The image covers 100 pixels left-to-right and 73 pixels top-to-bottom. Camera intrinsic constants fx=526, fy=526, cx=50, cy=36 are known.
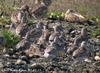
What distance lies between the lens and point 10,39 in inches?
404

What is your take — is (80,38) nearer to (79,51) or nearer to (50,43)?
(50,43)

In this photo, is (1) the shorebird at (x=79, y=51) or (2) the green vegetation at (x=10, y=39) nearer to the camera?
(1) the shorebird at (x=79, y=51)

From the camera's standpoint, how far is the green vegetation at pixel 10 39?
33.3 ft

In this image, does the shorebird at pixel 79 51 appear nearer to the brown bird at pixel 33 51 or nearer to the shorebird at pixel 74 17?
the brown bird at pixel 33 51

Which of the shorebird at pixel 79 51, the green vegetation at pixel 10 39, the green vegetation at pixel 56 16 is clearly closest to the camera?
the shorebird at pixel 79 51

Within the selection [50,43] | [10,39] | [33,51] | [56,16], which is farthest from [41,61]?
[56,16]

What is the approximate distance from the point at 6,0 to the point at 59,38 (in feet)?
16.7

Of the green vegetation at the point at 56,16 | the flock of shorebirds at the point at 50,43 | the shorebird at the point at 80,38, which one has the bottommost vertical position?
the green vegetation at the point at 56,16

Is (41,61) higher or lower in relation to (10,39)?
lower

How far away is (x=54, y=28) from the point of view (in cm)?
1171

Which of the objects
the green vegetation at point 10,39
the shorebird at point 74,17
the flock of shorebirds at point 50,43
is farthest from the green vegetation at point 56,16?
the green vegetation at point 10,39

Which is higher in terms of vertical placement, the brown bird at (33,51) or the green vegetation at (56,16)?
the brown bird at (33,51)

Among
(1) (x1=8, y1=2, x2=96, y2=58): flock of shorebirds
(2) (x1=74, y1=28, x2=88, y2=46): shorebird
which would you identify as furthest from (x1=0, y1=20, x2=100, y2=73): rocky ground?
(2) (x1=74, y1=28, x2=88, y2=46): shorebird

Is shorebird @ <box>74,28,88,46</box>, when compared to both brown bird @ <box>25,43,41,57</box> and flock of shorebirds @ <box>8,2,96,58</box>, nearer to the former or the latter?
flock of shorebirds @ <box>8,2,96,58</box>
